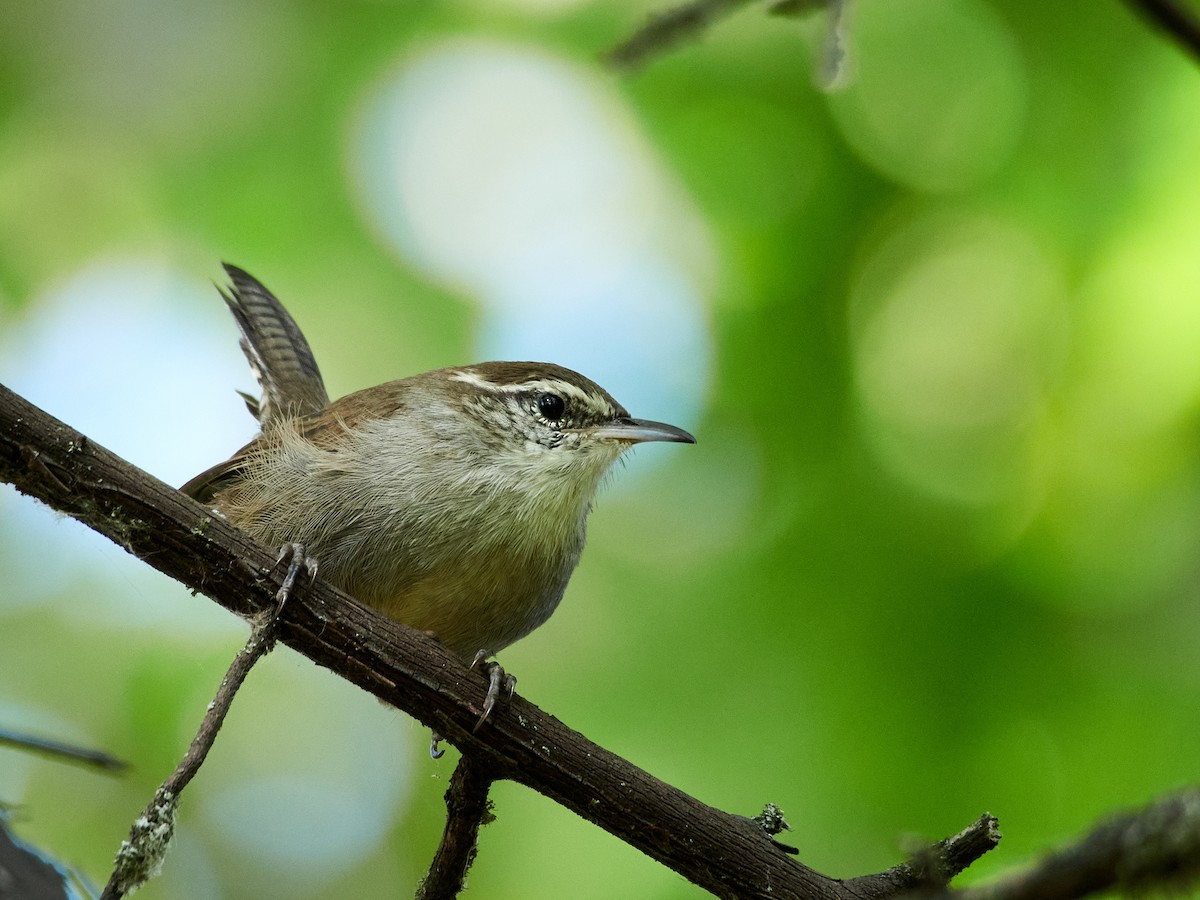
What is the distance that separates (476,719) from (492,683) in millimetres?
103

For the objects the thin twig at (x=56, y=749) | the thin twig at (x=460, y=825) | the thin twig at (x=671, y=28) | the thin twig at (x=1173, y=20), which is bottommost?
the thin twig at (x=56, y=749)

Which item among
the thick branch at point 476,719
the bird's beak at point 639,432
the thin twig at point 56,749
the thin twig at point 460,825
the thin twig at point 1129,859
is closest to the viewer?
the thin twig at point 1129,859

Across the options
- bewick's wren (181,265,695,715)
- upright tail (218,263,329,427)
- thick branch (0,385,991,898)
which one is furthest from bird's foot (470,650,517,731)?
upright tail (218,263,329,427)

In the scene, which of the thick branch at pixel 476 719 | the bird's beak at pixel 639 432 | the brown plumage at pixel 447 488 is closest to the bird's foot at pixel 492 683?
the thick branch at pixel 476 719

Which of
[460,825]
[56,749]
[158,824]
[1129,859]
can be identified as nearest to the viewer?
[1129,859]

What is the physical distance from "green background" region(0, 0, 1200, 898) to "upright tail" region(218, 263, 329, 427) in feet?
2.11

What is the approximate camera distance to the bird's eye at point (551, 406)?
442 centimetres

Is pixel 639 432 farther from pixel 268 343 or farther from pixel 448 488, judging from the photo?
pixel 268 343

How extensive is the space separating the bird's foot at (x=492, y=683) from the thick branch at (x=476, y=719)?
0.02 meters

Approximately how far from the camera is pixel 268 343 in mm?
5352

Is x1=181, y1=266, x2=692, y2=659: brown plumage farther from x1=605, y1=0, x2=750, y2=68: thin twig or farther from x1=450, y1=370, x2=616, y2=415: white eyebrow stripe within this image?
x1=605, y1=0, x2=750, y2=68: thin twig

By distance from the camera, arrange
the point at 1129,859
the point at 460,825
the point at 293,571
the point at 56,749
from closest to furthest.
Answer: the point at 1129,859, the point at 56,749, the point at 293,571, the point at 460,825

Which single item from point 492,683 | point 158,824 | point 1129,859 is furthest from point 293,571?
point 1129,859

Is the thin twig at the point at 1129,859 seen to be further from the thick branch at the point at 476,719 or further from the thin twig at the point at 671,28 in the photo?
the thick branch at the point at 476,719
